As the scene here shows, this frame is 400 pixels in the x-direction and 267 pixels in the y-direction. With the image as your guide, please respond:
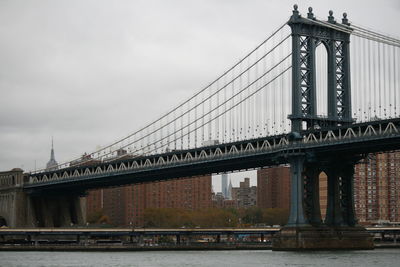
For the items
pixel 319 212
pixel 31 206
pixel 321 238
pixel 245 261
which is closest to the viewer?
pixel 245 261

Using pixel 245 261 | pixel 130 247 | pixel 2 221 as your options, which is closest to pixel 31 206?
pixel 2 221

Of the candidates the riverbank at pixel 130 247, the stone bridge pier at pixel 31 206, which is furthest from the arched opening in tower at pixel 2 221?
the riverbank at pixel 130 247

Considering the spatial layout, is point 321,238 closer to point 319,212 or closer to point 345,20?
point 319,212

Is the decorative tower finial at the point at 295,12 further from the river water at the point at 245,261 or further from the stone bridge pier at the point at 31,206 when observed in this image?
the stone bridge pier at the point at 31,206

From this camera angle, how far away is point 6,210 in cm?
16538

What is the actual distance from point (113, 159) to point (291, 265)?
220ft

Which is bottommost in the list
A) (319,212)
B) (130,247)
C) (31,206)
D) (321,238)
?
(130,247)

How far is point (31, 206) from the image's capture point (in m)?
165

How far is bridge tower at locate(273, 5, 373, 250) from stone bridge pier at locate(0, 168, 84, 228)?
58011 millimetres

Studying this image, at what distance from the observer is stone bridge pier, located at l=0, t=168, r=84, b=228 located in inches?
6447

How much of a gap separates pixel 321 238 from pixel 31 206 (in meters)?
62.8

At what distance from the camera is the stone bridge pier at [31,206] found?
163750mm

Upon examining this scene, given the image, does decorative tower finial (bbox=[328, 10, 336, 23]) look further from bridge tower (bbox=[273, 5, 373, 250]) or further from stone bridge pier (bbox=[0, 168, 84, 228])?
stone bridge pier (bbox=[0, 168, 84, 228])

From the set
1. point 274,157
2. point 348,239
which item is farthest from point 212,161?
point 348,239
